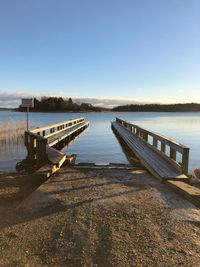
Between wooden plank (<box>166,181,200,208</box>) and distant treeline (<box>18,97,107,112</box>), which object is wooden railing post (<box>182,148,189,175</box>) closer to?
wooden plank (<box>166,181,200,208</box>)

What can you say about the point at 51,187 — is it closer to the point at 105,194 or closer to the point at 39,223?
the point at 105,194

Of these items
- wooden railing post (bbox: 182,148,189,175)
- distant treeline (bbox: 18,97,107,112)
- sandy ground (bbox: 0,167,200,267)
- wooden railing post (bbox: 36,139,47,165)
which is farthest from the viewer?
distant treeline (bbox: 18,97,107,112)

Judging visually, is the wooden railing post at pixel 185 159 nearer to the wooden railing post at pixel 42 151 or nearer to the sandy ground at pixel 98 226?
the sandy ground at pixel 98 226

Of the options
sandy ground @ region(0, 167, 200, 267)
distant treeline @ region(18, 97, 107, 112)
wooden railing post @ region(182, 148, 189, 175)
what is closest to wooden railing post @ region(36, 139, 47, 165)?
sandy ground @ region(0, 167, 200, 267)

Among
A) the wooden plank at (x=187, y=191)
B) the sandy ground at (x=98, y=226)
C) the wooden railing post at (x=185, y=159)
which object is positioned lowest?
the sandy ground at (x=98, y=226)

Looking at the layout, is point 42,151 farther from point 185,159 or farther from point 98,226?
point 98,226

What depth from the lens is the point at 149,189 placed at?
→ 6.32 metres

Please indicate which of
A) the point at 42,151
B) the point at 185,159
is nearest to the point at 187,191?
the point at 185,159

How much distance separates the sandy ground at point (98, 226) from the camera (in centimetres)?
338

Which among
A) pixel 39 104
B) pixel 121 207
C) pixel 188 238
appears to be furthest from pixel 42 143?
pixel 39 104

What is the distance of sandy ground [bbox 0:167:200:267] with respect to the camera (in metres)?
3.38

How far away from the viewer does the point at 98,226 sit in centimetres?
421

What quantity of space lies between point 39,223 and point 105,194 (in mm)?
1807

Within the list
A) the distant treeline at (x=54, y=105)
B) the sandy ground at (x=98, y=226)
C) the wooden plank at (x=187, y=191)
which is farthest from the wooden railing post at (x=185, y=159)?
the distant treeline at (x=54, y=105)
